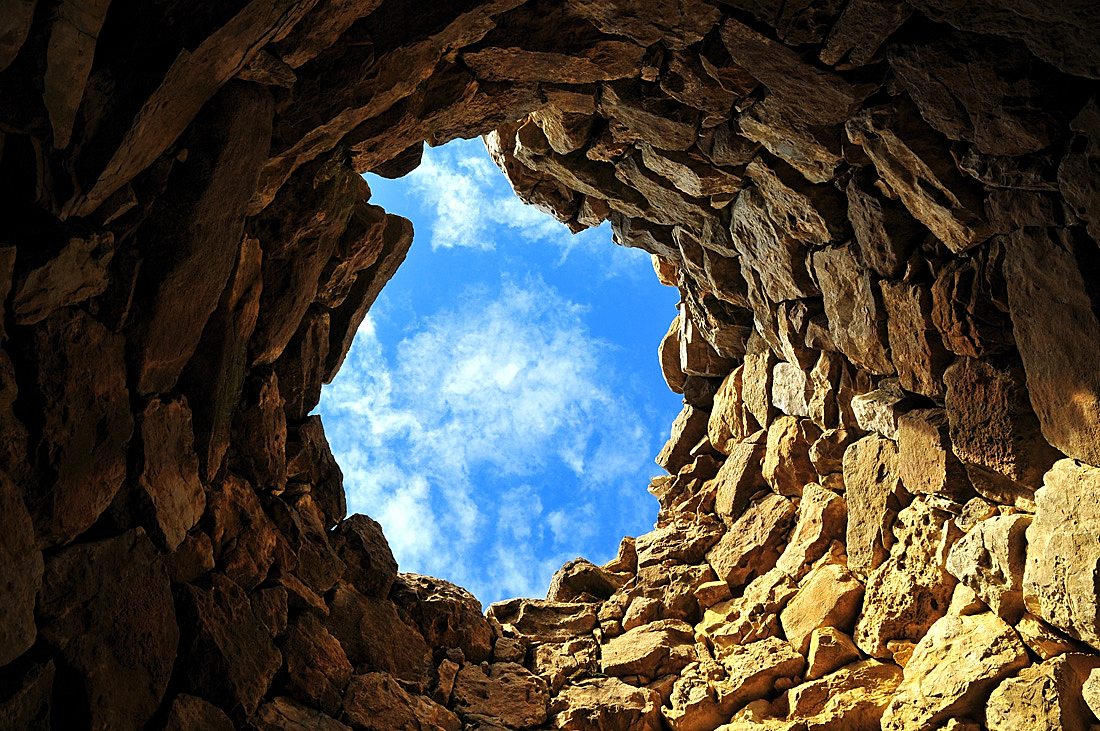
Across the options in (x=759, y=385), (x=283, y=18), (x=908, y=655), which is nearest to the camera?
(x=283, y=18)

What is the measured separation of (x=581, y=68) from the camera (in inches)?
247

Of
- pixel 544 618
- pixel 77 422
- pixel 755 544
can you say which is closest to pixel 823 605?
pixel 755 544

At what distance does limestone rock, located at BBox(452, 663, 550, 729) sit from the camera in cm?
752

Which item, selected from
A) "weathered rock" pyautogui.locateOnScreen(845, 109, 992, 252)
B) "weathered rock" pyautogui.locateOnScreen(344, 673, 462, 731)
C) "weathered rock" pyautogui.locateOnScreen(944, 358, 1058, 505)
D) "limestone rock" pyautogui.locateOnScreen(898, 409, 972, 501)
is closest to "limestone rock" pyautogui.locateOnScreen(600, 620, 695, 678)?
"weathered rock" pyautogui.locateOnScreen(344, 673, 462, 731)

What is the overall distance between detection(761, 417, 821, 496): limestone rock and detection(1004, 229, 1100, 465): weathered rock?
11.0 ft

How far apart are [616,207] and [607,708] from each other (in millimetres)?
5681

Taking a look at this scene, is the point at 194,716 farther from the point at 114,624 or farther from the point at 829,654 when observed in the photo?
the point at 829,654

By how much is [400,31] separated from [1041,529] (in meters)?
6.03

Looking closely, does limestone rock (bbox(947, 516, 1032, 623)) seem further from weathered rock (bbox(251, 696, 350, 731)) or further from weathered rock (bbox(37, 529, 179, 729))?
weathered rock (bbox(37, 529, 179, 729))

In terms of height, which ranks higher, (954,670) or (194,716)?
(954,670)

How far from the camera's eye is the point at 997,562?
5.99 m

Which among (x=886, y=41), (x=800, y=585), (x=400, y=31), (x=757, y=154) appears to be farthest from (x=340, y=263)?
(x=800, y=585)

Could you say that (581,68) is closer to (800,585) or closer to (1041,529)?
(1041,529)

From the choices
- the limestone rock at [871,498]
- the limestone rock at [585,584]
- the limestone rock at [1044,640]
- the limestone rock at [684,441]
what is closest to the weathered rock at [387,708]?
the limestone rock at [585,584]
